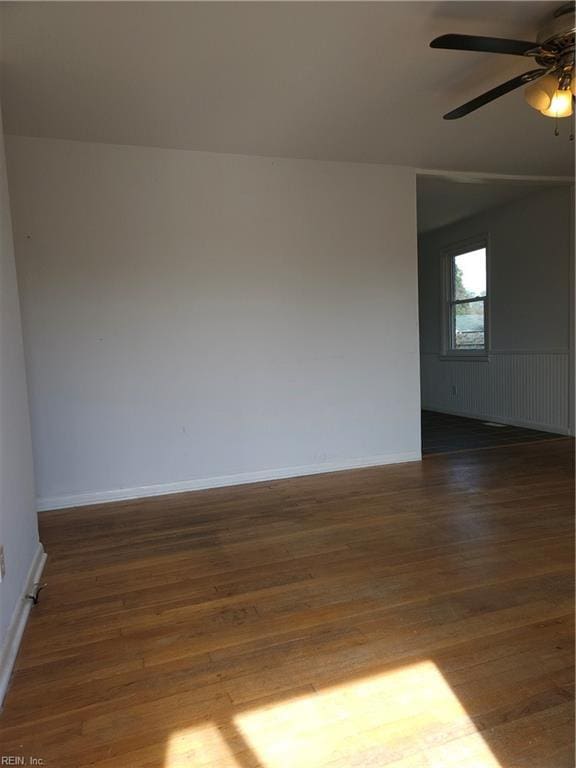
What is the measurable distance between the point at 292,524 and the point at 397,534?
2.08ft

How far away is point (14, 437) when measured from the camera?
206cm

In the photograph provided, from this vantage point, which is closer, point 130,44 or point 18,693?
point 18,693

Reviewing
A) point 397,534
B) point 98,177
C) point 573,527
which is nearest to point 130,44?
point 98,177

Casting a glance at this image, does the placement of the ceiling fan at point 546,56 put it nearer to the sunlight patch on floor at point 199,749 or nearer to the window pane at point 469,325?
the sunlight patch on floor at point 199,749

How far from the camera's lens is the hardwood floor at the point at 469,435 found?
15.6 feet

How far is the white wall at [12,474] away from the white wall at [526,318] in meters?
4.91

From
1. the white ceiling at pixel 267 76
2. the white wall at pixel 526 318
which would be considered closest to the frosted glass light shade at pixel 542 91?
the white ceiling at pixel 267 76

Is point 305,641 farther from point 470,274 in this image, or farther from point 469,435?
point 470,274

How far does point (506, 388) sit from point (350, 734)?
5.18m

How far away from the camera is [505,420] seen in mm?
5766

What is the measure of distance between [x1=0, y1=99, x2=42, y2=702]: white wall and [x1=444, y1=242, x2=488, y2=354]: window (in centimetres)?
542

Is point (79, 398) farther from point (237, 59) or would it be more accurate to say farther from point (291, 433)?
point (237, 59)

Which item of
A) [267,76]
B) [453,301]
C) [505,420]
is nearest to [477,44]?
[267,76]

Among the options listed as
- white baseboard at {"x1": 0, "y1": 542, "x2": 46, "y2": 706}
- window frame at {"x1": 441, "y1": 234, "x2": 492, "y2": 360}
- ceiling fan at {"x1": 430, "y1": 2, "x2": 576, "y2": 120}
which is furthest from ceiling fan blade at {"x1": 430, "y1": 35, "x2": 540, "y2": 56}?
window frame at {"x1": 441, "y1": 234, "x2": 492, "y2": 360}
